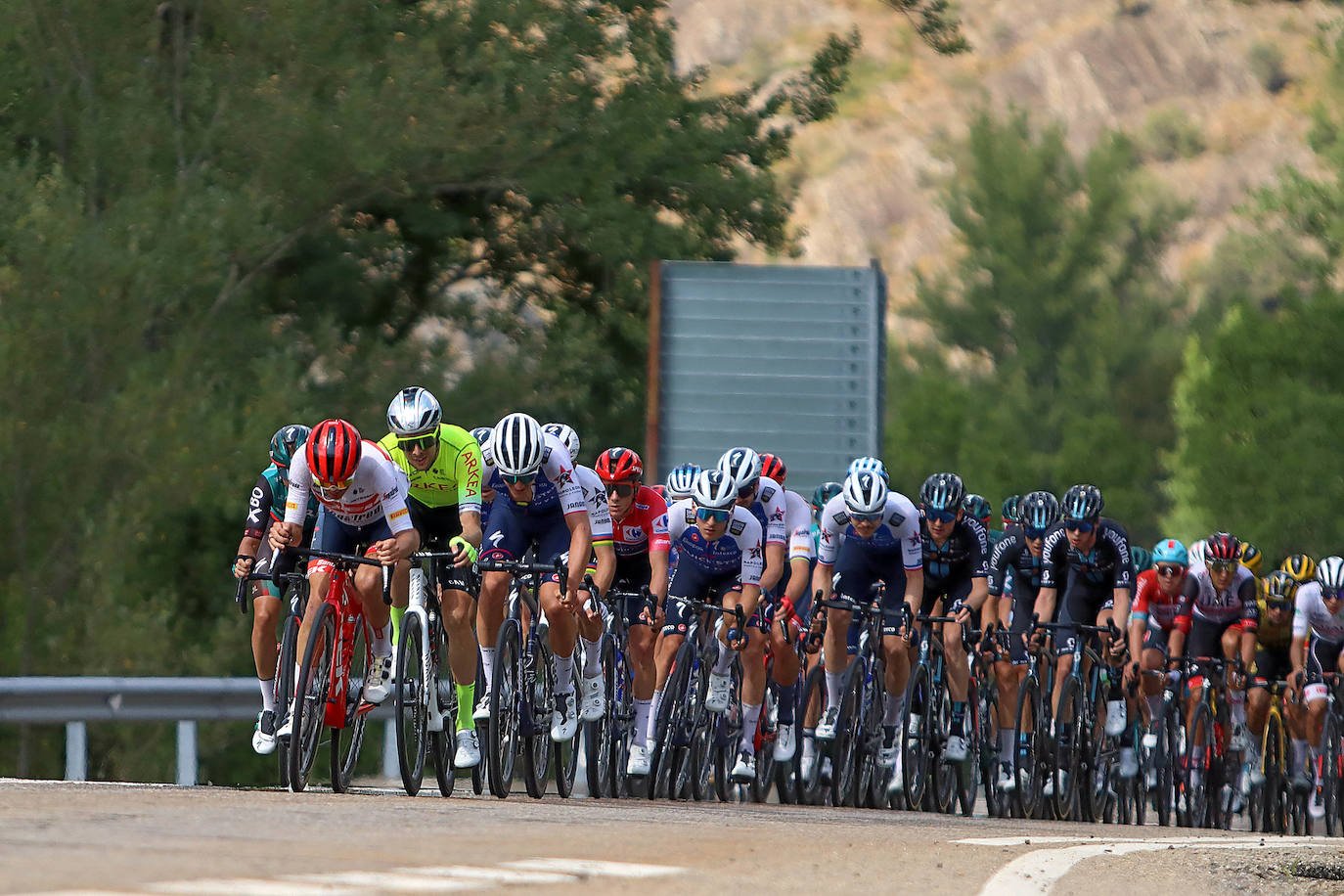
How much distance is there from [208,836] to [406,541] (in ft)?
9.14

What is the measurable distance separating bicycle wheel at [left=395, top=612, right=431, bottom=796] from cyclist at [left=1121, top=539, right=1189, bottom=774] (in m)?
6.61

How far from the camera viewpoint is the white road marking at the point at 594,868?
7.26 meters

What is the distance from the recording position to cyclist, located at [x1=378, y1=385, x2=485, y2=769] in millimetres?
10820

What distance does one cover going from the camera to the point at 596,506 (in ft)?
38.7

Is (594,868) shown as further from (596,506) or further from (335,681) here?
(596,506)

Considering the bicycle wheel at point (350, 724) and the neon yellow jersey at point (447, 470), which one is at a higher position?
the neon yellow jersey at point (447, 470)

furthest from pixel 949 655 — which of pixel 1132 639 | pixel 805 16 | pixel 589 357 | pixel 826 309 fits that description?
pixel 805 16

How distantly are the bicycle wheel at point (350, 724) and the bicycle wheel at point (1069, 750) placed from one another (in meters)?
5.81

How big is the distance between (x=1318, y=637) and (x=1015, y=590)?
3448 mm

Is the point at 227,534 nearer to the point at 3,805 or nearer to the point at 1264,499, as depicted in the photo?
the point at 3,805

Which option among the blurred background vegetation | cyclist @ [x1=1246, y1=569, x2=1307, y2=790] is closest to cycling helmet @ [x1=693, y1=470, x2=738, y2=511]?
cyclist @ [x1=1246, y1=569, x2=1307, y2=790]

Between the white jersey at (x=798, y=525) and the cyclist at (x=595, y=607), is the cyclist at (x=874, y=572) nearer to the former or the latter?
the white jersey at (x=798, y=525)

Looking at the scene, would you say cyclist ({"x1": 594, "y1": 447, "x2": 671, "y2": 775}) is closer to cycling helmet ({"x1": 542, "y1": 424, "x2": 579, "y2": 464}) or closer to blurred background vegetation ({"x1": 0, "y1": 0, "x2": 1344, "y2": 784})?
cycling helmet ({"x1": 542, "y1": 424, "x2": 579, "y2": 464})

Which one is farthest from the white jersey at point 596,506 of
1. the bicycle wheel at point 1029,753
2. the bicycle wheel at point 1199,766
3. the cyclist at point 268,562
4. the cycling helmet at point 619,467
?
the bicycle wheel at point 1199,766
